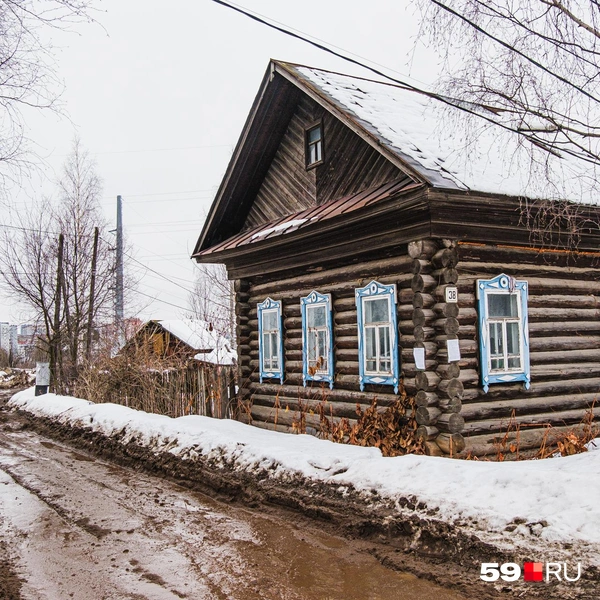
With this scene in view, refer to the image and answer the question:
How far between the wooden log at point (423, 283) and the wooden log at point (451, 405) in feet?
4.95

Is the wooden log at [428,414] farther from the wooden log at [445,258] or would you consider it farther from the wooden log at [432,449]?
the wooden log at [445,258]

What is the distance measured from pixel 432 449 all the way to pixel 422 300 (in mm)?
1989

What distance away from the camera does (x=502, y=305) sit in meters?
9.21

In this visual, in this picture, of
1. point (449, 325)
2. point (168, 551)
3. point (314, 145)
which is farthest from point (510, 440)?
point (314, 145)

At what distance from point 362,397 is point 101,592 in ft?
18.7

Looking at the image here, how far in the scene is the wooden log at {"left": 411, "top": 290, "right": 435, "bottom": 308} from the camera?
8570mm

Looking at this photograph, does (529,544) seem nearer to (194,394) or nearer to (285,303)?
(285,303)

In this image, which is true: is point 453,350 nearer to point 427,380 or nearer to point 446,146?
point 427,380

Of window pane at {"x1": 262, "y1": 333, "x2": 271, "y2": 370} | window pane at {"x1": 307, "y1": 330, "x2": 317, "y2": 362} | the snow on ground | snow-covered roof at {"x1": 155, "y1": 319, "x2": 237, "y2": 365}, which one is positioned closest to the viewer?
the snow on ground

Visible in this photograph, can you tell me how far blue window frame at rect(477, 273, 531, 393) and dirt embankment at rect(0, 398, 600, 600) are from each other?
322 centimetres

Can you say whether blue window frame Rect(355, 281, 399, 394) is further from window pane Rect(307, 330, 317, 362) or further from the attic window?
the attic window

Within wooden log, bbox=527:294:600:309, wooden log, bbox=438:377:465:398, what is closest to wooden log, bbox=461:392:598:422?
wooden log, bbox=438:377:465:398

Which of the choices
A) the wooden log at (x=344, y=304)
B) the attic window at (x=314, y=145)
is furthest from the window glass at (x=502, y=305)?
the attic window at (x=314, y=145)

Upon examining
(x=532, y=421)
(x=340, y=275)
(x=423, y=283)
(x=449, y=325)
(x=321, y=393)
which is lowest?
(x=532, y=421)
